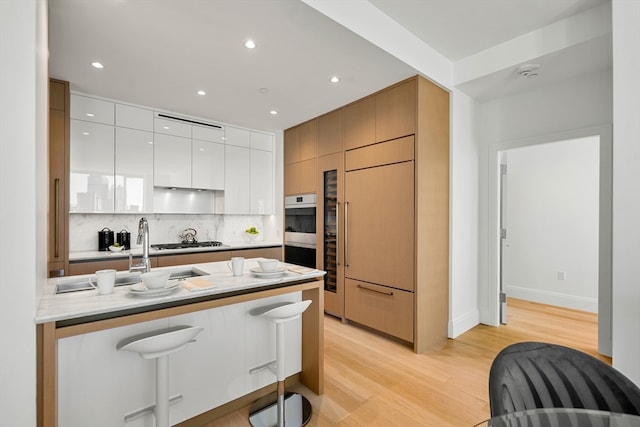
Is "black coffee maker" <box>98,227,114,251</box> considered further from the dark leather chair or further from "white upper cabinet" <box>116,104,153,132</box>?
the dark leather chair

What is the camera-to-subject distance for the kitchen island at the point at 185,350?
4.16 feet

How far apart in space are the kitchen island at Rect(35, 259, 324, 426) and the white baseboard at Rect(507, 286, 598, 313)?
3.80 meters

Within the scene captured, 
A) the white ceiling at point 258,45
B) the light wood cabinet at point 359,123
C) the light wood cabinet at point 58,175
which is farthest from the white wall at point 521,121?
the light wood cabinet at point 58,175

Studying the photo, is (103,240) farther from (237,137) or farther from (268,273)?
(268,273)

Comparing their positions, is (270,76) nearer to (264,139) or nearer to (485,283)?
(264,139)

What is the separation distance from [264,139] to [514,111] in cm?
338

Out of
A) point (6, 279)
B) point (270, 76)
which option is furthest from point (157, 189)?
point (6, 279)

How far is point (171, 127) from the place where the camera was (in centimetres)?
387

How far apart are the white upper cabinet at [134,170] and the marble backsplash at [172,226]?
36cm

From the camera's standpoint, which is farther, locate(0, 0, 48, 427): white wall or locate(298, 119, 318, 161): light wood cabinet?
locate(298, 119, 318, 161): light wood cabinet

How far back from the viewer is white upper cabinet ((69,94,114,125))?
3.23m

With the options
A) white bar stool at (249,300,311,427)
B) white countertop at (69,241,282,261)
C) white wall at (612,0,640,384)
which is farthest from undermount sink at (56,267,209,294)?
white wall at (612,0,640,384)

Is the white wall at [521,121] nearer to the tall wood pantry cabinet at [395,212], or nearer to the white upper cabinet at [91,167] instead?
the tall wood pantry cabinet at [395,212]

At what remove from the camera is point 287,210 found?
15.0 ft
